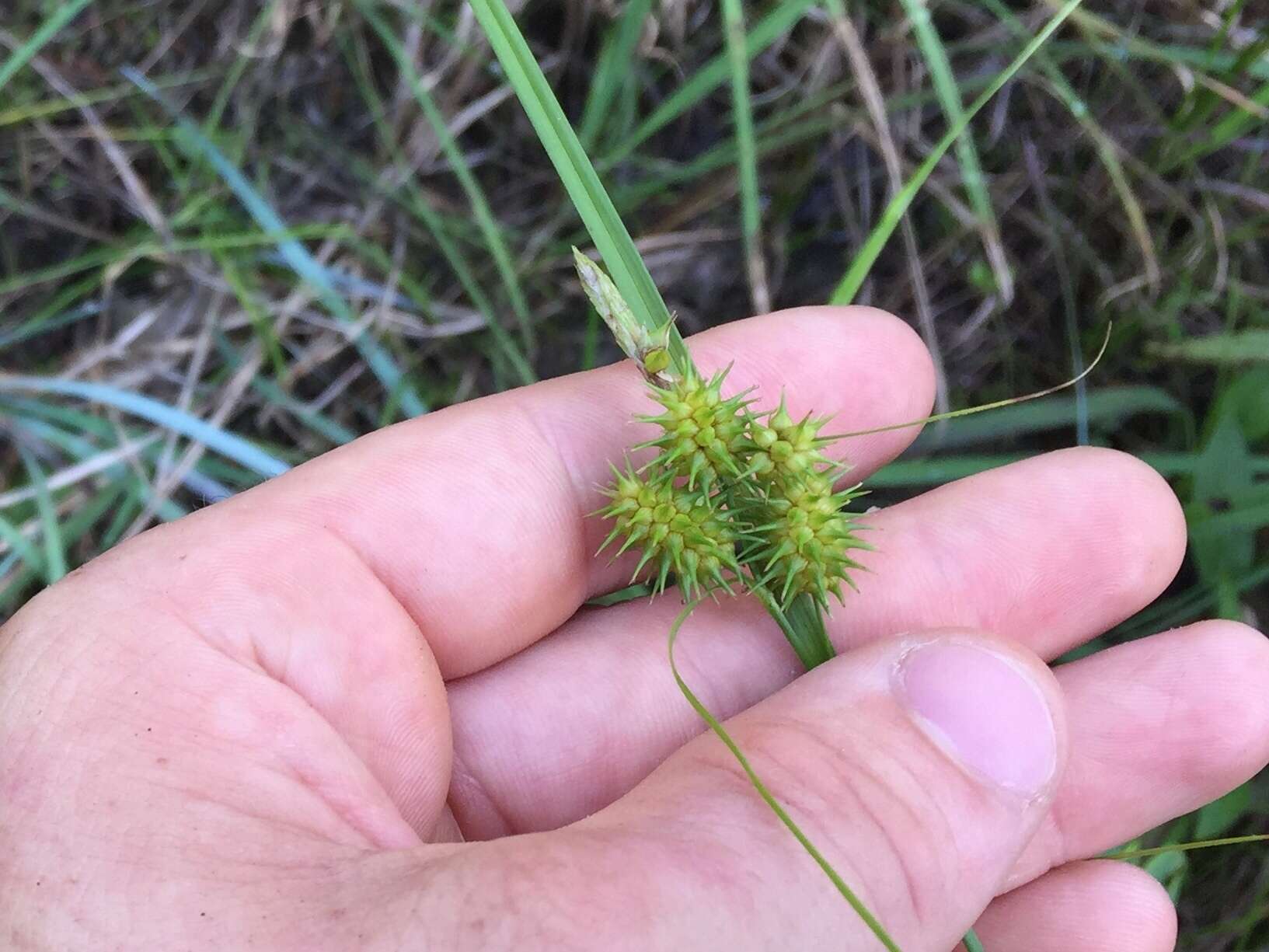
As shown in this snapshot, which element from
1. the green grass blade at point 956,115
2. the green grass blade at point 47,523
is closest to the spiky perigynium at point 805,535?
the green grass blade at point 956,115

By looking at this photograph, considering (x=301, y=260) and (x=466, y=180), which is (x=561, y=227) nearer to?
(x=466, y=180)

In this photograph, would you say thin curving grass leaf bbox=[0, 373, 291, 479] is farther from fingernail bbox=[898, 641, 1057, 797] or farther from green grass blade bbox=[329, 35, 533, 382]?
fingernail bbox=[898, 641, 1057, 797]

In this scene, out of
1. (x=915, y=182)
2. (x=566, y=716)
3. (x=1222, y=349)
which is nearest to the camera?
(x=915, y=182)

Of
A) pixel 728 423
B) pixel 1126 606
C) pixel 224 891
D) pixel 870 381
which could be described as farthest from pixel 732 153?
pixel 224 891

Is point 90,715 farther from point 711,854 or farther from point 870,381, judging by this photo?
point 870,381

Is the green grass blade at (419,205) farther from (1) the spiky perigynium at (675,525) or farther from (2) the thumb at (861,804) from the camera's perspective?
(2) the thumb at (861,804)

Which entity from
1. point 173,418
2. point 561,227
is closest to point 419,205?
point 561,227
